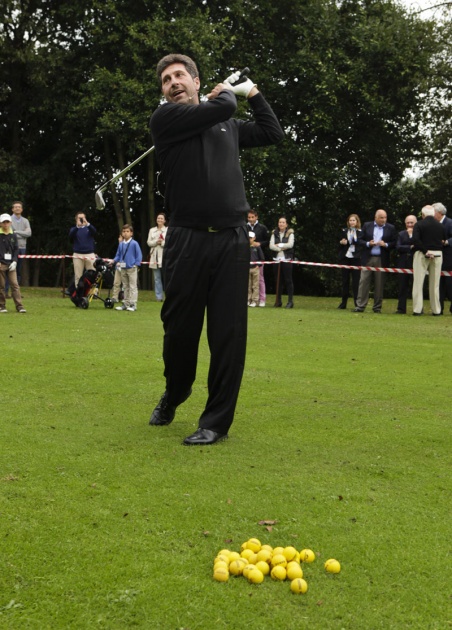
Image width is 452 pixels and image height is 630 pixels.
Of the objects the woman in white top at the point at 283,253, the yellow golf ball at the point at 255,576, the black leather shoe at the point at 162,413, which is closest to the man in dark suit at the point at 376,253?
the woman in white top at the point at 283,253

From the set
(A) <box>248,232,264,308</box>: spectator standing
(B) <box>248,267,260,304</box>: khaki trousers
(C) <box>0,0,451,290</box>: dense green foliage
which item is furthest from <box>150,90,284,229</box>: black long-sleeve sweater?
(C) <box>0,0,451,290</box>: dense green foliage

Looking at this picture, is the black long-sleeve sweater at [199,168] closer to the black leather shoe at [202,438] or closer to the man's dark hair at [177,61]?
the man's dark hair at [177,61]

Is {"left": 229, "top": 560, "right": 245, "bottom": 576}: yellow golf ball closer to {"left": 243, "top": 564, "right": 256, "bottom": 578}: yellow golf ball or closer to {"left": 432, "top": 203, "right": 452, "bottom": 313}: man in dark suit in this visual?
{"left": 243, "top": 564, "right": 256, "bottom": 578}: yellow golf ball

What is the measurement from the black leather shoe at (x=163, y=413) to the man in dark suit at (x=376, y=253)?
1316cm

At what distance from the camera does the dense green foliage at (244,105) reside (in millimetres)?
28016

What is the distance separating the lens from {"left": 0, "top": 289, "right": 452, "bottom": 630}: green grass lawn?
3268 mm

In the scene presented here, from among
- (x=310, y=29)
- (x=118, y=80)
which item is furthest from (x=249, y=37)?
(x=118, y=80)

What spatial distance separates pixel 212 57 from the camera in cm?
2805

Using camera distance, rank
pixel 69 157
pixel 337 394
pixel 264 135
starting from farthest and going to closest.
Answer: pixel 69 157 → pixel 337 394 → pixel 264 135

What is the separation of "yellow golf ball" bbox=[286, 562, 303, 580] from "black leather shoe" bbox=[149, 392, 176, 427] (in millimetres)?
2959

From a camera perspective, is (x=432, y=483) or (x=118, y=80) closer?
(x=432, y=483)

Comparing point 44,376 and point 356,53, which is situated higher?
point 356,53

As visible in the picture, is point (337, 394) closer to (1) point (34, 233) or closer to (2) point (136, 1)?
(2) point (136, 1)

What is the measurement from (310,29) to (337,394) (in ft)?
86.7
